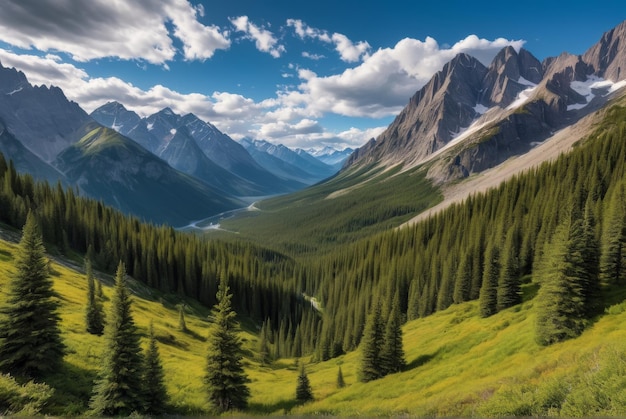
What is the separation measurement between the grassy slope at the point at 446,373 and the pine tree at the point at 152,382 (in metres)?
5.01

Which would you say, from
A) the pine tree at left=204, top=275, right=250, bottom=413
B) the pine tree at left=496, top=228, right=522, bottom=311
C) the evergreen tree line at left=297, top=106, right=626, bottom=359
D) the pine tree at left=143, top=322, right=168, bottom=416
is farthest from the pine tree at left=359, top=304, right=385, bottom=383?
the pine tree at left=143, top=322, right=168, bottom=416

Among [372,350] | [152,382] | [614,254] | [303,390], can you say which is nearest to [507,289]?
[614,254]

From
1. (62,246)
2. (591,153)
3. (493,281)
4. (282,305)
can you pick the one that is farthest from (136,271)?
(591,153)

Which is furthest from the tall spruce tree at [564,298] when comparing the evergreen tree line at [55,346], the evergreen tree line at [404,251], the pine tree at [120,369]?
the pine tree at [120,369]

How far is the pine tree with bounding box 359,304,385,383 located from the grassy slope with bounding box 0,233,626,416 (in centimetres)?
213

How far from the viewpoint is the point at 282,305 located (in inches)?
5202

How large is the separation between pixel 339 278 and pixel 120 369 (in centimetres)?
12727

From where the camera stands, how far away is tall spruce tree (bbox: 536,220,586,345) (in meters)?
34.5

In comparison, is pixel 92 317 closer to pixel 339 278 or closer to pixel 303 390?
pixel 303 390

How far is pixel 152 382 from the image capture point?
2795 cm

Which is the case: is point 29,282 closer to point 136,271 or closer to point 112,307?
point 112,307

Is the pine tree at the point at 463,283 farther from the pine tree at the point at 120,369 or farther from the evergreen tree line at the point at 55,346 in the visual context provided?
the pine tree at the point at 120,369

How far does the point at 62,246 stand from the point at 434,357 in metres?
103

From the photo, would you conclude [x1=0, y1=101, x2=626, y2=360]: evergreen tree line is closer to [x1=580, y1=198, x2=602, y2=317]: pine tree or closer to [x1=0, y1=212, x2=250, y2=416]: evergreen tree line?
[x1=580, y1=198, x2=602, y2=317]: pine tree
